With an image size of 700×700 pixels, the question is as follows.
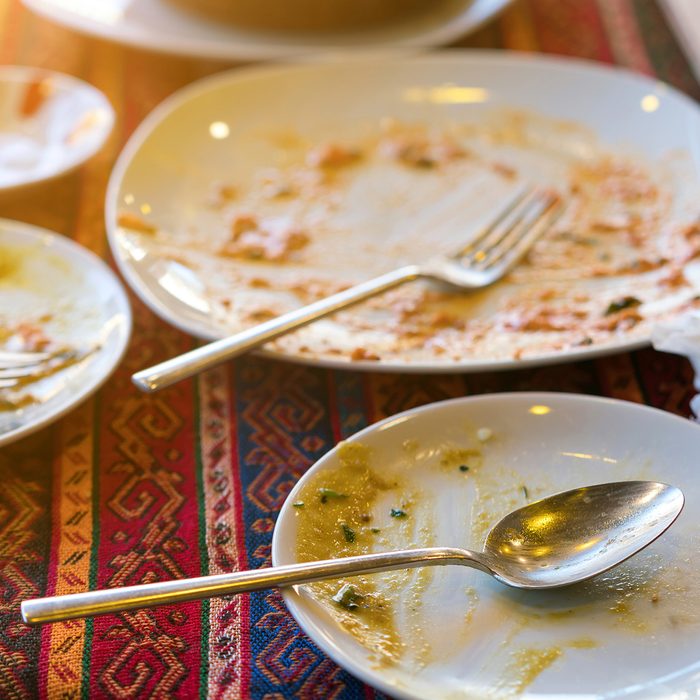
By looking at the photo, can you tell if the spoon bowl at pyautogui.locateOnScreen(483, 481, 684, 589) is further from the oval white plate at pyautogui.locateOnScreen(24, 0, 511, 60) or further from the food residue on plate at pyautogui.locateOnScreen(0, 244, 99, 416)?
the oval white plate at pyautogui.locateOnScreen(24, 0, 511, 60)

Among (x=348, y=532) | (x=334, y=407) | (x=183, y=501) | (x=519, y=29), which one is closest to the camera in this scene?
(x=348, y=532)

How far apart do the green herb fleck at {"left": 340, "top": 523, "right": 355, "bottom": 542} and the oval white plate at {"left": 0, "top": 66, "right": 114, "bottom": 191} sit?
0.75 metres

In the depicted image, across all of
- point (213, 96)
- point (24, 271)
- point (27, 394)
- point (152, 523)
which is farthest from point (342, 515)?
point (213, 96)

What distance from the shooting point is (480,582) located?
69 cm

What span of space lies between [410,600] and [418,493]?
0.40 feet

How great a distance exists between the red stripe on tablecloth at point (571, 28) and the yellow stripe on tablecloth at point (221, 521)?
112 cm

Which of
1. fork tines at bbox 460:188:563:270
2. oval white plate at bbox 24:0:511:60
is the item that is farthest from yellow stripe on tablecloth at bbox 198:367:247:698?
oval white plate at bbox 24:0:511:60

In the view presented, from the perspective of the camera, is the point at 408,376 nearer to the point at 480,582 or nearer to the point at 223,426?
the point at 223,426

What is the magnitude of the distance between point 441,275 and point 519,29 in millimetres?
953

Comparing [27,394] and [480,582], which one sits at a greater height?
[480,582]

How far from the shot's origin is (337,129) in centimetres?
142

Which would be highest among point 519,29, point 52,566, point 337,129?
point 519,29

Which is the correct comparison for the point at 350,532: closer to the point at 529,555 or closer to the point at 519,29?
the point at 529,555

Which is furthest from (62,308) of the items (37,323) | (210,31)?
(210,31)
